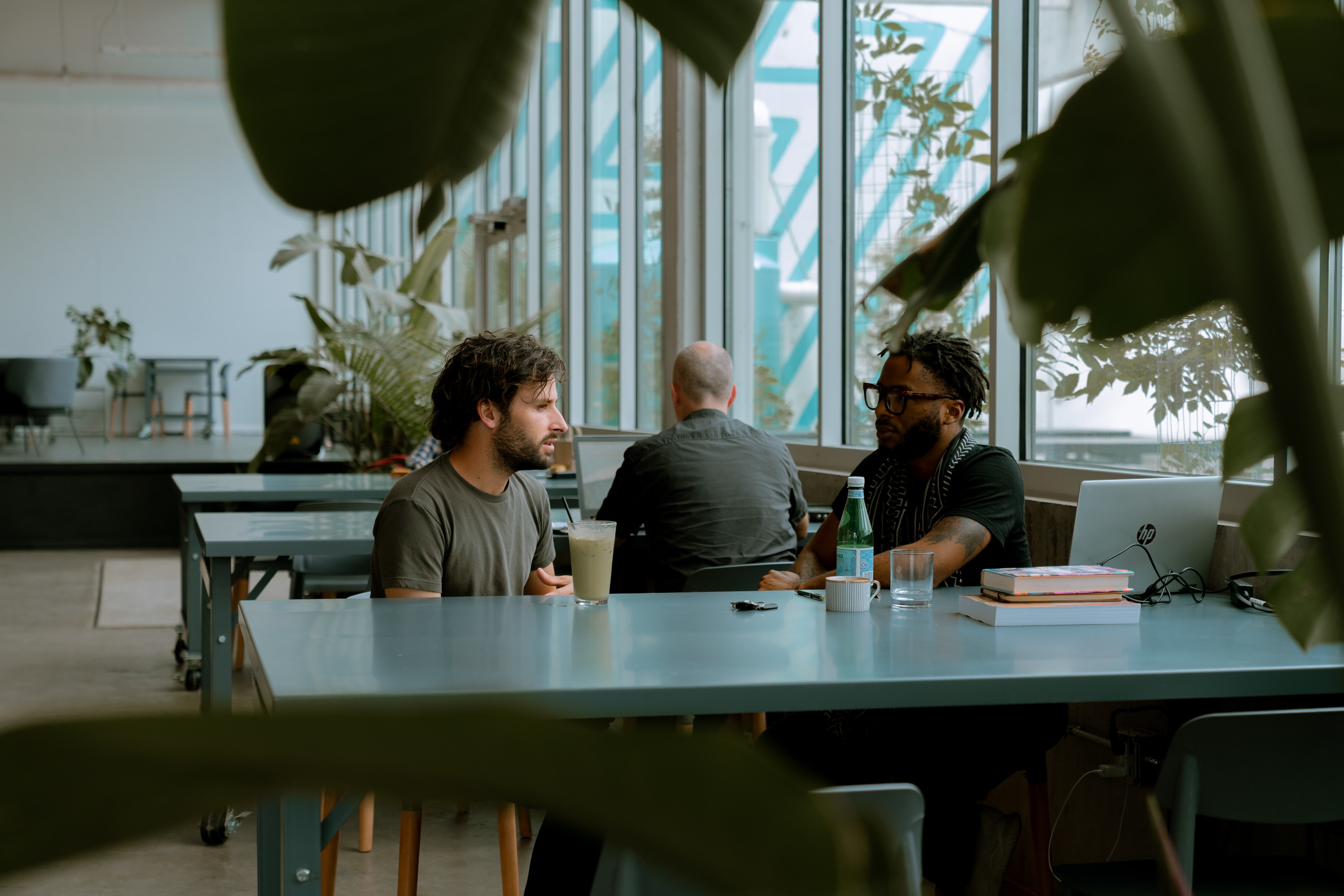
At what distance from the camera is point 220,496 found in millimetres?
3898

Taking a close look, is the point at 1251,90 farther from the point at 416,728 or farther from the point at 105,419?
the point at 105,419

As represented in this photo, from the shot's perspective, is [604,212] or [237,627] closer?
[237,627]

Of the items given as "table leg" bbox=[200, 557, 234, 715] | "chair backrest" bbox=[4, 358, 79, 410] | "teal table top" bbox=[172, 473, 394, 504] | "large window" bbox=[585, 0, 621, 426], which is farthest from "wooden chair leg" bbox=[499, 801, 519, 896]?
"chair backrest" bbox=[4, 358, 79, 410]

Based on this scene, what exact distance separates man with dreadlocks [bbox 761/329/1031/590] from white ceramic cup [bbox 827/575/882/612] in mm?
228

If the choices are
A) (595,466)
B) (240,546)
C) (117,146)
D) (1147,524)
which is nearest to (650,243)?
(595,466)

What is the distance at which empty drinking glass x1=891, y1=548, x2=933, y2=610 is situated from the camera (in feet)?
6.87

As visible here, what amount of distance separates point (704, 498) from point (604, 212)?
3.94m

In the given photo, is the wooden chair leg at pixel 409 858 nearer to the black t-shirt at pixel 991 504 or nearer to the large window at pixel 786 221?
the black t-shirt at pixel 991 504

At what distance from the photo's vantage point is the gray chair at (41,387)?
11.0m

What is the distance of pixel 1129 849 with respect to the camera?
8.60 feet

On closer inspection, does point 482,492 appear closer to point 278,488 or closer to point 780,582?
point 780,582

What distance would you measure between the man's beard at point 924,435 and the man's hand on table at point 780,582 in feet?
1.23

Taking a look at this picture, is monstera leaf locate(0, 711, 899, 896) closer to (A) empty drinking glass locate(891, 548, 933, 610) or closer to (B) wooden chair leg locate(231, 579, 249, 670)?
(A) empty drinking glass locate(891, 548, 933, 610)

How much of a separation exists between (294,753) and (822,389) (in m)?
4.38
